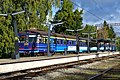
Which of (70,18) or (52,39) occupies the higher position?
(70,18)

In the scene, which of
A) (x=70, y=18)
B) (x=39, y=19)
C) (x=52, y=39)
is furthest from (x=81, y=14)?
(x=52, y=39)

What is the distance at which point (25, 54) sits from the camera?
114 ft

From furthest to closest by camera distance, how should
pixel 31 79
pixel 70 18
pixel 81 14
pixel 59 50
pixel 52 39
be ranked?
pixel 81 14
pixel 70 18
pixel 59 50
pixel 52 39
pixel 31 79

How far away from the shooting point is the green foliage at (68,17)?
71.3m

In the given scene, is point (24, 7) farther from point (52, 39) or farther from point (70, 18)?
point (70, 18)

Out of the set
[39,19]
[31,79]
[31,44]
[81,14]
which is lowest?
[31,79]

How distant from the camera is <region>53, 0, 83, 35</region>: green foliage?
7131 cm

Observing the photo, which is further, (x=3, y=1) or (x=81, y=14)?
(x=81, y=14)

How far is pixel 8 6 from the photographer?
37.7 metres

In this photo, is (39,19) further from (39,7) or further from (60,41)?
(60,41)

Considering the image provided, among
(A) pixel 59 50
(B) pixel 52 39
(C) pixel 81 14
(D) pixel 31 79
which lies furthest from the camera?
(C) pixel 81 14

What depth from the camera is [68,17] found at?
73375 millimetres

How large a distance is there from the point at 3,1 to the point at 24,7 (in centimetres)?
447

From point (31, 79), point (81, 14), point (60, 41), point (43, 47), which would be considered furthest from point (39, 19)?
point (81, 14)
